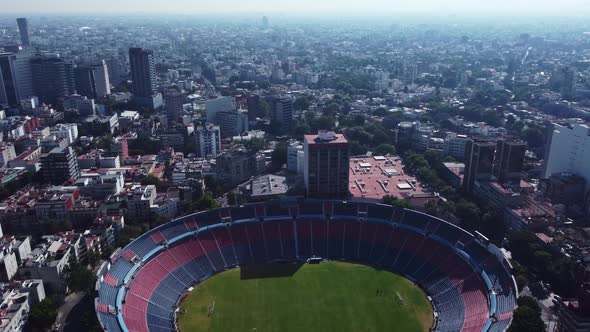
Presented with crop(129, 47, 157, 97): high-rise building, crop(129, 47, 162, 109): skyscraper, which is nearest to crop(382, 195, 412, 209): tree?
crop(129, 47, 162, 109): skyscraper

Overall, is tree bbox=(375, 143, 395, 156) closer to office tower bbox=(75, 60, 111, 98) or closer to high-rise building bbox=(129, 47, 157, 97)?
high-rise building bbox=(129, 47, 157, 97)

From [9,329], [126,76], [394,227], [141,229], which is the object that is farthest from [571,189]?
[126,76]

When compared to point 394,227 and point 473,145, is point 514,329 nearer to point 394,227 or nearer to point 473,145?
point 394,227

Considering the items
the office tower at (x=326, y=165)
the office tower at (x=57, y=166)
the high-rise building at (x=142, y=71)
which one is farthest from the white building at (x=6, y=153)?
the office tower at (x=326, y=165)

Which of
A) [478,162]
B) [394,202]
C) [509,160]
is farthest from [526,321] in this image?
[509,160]

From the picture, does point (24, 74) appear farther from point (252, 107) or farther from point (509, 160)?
point (509, 160)
